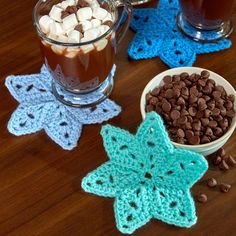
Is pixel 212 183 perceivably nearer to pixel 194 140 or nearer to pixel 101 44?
pixel 194 140

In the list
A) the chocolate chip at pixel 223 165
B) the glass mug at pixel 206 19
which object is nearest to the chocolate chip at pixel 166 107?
the chocolate chip at pixel 223 165

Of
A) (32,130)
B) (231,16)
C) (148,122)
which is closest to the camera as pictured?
(148,122)

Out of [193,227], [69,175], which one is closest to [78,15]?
[69,175]

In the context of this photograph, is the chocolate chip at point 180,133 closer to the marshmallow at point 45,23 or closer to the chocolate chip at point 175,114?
the chocolate chip at point 175,114

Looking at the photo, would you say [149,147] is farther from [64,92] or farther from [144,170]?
[64,92]

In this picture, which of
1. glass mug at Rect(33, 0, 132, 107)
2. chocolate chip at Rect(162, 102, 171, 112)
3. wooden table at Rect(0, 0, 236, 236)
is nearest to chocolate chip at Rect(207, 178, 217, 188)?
wooden table at Rect(0, 0, 236, 236)

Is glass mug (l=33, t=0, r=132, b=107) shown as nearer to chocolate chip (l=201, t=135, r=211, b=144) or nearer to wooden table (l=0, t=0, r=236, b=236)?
wooden table (l=0, t=0, r=236, b=236)
